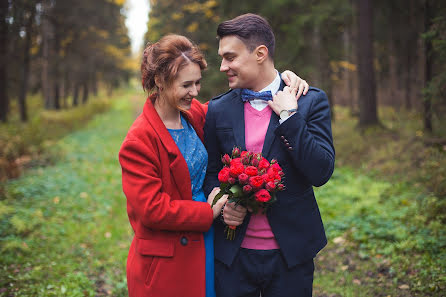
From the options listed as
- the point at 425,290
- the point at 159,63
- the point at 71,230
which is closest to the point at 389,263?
the point at 425,290

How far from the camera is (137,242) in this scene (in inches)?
98.3

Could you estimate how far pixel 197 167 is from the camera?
8.75 ft

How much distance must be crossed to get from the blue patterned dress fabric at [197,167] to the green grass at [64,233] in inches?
104

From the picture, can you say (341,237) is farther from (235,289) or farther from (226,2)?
(226,2)

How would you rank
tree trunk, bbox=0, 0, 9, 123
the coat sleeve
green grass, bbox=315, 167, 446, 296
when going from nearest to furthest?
1. the coat sleeve
2. green grass, bbox=315, 167, 446, 296
3. tree trunk, bbox=0, 0, 9, 123

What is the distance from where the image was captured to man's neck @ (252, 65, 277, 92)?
2.70m

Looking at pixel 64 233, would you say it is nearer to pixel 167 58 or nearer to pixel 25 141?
pixel 167 58

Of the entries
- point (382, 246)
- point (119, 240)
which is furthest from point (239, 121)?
point (119, 240)

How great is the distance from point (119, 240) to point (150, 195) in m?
4.84

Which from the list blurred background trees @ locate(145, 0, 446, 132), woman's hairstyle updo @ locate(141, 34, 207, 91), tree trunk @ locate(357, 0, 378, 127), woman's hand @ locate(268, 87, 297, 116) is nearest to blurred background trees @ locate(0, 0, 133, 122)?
blurred background trees @ locate(145, 0, 446, 132)

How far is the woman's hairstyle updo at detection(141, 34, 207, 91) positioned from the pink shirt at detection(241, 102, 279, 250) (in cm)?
55

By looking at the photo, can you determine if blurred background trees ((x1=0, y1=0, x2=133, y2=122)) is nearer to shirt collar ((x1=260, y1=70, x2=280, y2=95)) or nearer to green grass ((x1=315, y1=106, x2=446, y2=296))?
green grass ((x1=315, y1=106, x2=446, y2=296))

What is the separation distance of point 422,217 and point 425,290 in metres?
1.84

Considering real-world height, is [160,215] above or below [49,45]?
below
